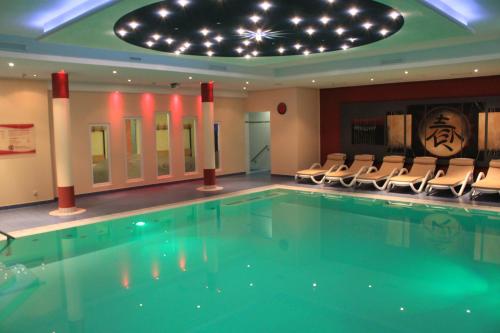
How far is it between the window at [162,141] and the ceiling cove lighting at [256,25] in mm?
6186

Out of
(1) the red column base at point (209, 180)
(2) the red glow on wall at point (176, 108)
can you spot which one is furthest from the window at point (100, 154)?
(1) the red column base at point (209, 180)

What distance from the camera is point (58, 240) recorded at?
333 inches

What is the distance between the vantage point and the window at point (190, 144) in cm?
1608

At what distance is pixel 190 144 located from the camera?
639 inches

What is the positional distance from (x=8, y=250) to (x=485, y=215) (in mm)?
9576

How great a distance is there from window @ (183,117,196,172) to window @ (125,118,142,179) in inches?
77.4

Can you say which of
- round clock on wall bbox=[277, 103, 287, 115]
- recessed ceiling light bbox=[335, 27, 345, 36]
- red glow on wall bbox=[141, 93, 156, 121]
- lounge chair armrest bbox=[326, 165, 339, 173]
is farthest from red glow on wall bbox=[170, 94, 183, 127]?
recessed ceiling light bbox=[335, 27, 345, 36]

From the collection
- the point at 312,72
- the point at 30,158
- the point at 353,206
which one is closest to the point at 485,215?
the point at 353,206

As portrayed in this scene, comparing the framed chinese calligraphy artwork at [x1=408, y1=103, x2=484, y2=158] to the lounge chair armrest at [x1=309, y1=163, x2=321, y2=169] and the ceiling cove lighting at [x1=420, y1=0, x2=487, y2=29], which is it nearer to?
the lounge chair armrest at [x1=309, y1=163, x2=321, y2=169]

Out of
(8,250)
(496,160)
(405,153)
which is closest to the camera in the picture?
(8,250)

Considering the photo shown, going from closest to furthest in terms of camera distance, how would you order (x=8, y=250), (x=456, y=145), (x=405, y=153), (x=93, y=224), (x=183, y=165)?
(x=8, y=250) < (x=93, y=224) < (x=456, y=145) < (x=405, y=153) < (x=183, y=165)

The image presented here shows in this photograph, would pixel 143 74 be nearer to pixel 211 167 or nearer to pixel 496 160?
pixel 211 167

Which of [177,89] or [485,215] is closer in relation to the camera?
[485,215]

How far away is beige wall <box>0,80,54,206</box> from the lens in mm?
11094
